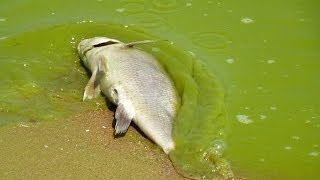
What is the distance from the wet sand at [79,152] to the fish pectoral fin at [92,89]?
216 mm

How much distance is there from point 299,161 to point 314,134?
0.39 meters

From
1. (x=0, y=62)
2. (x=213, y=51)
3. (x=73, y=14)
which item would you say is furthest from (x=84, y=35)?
(x=213, y=51)

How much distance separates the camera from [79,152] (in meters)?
4.46

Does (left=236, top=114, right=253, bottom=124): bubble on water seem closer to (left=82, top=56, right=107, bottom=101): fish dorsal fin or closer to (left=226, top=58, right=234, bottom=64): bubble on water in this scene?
(left=226, top=58, right=234, bottom=64): bubble on water

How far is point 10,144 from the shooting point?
450 cm

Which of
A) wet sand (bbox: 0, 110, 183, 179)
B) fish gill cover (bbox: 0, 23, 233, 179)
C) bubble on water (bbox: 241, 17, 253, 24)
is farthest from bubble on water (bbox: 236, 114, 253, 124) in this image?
bubble on water (bbox: 241, 17, 253, 24)

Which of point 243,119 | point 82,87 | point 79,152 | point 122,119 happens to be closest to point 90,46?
point 82,87

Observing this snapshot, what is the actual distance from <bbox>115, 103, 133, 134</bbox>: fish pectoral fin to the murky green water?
1.46 ft

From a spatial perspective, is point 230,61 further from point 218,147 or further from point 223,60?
point 218,147

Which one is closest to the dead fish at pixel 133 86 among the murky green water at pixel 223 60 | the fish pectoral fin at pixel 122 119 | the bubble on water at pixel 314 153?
the fish pectoral fin at pixel 122 119

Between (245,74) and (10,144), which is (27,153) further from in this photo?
(245,74)

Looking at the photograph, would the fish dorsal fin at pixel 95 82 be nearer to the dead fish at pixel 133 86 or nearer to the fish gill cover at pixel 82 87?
the dead fish at pixel 133 86

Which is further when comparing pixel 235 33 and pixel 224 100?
pixel 235 33

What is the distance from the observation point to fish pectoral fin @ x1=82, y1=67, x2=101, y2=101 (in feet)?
16.4
